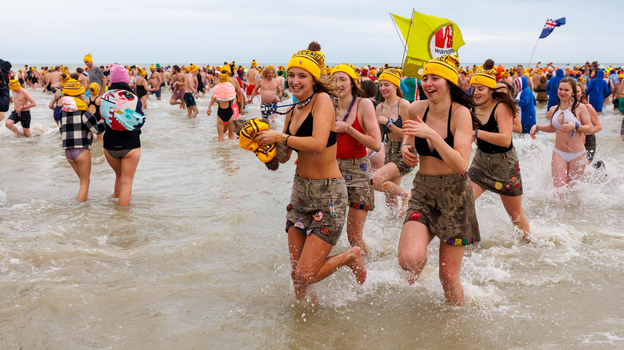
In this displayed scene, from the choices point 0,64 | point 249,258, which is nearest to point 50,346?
point 249,258

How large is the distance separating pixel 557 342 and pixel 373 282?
157 cm

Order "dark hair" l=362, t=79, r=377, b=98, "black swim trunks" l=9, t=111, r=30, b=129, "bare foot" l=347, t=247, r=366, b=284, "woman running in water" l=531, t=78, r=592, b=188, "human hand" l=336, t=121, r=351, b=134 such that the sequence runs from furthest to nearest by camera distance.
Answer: "black swim trunks" l=9, t=111, r=30, b=129, "woman running in water" l=531, t=78, r=592, b=188, "dark hair" l=362, t=79, r=377, b=98, "human hand" l=336, t=121, r=351, b=134, "bare foot" l=347, t=247, r=366, b=284

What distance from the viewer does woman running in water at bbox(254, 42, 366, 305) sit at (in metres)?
3.38

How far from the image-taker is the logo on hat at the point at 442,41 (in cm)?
752

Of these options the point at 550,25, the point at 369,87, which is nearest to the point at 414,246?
the point at 369,87

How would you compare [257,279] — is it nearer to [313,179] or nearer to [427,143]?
[313,179]

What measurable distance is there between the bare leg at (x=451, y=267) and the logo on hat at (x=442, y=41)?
4793 mm

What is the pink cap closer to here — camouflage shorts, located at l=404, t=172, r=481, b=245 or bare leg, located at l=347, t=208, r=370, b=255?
bare leg, located at l=347, t=208, r=370, b=255

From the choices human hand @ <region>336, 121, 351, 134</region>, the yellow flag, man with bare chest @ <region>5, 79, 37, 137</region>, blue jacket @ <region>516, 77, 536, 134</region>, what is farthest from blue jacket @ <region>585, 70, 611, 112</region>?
man with bare chest @ <region>5, 79, 37, 137</region>

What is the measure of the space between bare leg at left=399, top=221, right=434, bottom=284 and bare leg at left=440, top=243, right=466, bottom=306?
15 centimetres

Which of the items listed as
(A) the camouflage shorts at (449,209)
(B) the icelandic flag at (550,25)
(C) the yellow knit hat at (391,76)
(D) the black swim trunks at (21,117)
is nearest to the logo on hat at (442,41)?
(C) the yellow knit hat at (391,76)

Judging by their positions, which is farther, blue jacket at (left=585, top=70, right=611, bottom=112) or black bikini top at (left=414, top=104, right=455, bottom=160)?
blue jacket at (left=585, top=70, right=611, bottom=112)

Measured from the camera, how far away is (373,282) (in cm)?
443

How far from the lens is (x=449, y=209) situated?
3.50 metres
